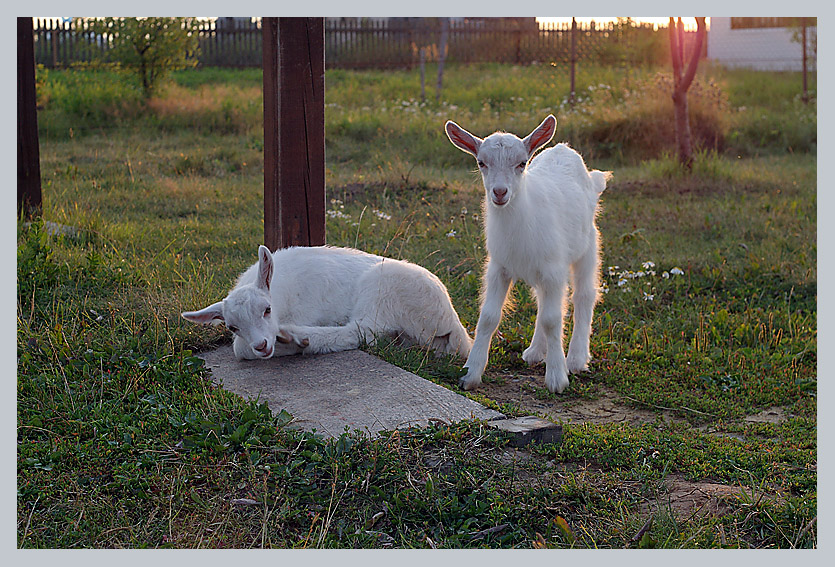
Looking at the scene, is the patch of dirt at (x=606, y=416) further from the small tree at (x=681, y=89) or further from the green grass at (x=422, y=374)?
the small tree at (x=681, y=89)

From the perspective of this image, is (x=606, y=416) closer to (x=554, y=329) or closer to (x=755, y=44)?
(x=554, y=329)

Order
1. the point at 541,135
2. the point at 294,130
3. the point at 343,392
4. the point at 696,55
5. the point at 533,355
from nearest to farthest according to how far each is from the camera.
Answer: the point at 343,392 < the point at 541,135 < the point at 294,130 < the point at 533,355 < the point at 696,55

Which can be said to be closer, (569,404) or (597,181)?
(569,404)

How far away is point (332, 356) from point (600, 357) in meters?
2.04

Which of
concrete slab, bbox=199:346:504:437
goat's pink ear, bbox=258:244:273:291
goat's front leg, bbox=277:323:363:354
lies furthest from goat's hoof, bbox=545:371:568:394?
goat's pink ear, bbox=258:244:273:291

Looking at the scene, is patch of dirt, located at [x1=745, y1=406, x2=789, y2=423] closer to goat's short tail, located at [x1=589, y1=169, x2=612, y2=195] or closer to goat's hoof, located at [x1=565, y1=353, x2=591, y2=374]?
goat's hoof, located at [x1=565, y1=353, x2=591, y2=374]

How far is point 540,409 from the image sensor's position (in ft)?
15.7

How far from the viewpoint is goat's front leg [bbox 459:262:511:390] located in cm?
500

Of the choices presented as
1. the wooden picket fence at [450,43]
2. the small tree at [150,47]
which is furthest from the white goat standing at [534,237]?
the wooden picket fence at [450,43]

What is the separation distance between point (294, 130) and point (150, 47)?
1142 centimetres

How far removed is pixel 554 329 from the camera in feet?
16.7

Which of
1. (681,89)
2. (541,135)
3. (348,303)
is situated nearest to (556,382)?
(348,303)

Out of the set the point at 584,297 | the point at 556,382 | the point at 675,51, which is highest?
the point at 675,51

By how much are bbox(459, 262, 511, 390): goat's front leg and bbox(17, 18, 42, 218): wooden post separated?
5.00m
